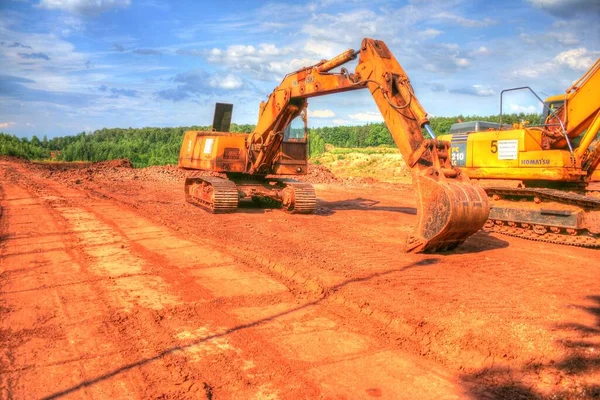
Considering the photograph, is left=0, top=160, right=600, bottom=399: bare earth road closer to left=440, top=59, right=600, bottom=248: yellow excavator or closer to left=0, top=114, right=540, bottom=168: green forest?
left=440, top=59, right=600, bottom=248: yellow excavator

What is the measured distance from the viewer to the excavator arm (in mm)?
7629

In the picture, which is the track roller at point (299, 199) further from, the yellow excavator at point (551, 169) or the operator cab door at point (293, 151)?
the yellow excavator at point (551, 169)

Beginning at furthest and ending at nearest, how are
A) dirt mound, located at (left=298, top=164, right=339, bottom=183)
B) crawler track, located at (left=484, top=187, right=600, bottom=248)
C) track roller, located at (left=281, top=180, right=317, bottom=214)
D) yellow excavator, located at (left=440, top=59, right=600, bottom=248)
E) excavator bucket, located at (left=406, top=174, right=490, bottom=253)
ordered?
1. dirt mound, located at (left=298, top=164, right=339, bottom=183)
2. track roller, located at (left=281, top=180, right=317, bottom=214)
3. yellow excavator, located at (left=440, top=59, right=600, bottom=248)
4. crawler track, located at (left=484, top=187, right=600, bottom=248)
5. excavator bucket, located at (left=406, top=174, right=490, bottom=253)

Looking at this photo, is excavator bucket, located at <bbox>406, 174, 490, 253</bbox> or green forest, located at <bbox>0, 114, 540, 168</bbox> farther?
green forest, located at <bbox>0, 114, 540, 168</bbox>

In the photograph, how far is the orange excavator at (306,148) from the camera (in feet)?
25.6

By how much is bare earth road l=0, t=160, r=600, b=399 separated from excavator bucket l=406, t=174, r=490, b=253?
35 centimetres

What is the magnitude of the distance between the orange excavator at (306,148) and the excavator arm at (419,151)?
0.02m

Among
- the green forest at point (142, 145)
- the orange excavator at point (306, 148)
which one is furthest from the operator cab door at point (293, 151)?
the green forest at point (142, 145)

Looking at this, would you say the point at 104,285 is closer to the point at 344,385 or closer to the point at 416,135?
the point at 344,385

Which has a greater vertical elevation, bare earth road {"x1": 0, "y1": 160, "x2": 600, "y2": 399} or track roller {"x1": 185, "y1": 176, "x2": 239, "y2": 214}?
track roller {"x1": 185, "y1": 176, "x2": 239, "y2": 214}

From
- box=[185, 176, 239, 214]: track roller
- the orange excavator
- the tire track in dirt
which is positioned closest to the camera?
the tire track in dirt

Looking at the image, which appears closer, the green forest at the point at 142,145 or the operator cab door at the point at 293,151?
the operator cab door at the point at 293,151

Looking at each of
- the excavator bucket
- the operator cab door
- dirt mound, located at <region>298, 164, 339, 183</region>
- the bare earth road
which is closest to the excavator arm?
the excavator bucket

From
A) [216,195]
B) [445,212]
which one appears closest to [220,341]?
[445,212]
